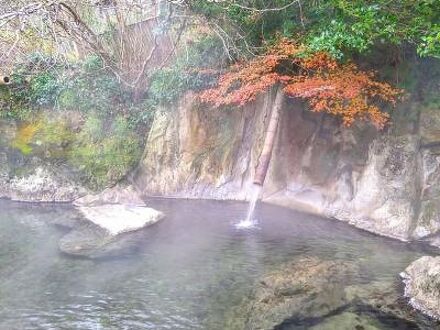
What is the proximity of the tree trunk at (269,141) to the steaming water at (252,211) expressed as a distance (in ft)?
1.17

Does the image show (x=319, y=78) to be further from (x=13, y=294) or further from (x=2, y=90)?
(x=2, y=90)

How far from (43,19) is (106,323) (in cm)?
743

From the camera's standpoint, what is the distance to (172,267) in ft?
28.4

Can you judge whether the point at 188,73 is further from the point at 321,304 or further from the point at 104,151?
the point at 321,304

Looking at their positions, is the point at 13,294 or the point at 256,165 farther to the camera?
the point at 256,165

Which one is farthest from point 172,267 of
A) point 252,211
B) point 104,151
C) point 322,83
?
point 104,151

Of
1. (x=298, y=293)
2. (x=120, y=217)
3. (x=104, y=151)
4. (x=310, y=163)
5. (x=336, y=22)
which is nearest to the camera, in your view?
(x=298, y=293)

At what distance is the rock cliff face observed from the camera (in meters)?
10.4

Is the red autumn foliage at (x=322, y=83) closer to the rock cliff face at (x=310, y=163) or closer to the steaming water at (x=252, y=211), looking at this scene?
the rock cliff face at (x=310, y=163)

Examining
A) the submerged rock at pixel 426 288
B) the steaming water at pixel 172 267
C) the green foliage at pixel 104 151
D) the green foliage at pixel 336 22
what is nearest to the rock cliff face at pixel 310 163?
the green foliage at pixel 104 151

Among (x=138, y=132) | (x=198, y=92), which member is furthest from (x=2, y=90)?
(x=198, y=92)

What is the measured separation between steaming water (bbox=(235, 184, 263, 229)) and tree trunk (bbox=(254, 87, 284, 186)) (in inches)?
14.0

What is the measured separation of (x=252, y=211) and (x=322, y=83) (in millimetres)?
3952

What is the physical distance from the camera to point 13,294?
297 inches
